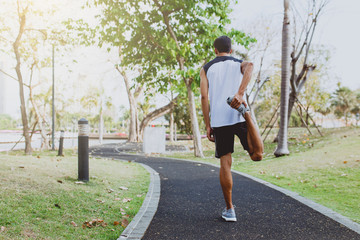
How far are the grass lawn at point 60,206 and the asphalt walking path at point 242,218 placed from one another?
0.48m

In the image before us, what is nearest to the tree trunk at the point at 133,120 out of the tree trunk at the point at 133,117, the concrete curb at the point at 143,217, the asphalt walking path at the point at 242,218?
the tree trunk at the point at 133,117

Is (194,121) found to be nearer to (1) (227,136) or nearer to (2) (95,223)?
(1) (227,136)

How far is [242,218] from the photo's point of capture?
402 cm

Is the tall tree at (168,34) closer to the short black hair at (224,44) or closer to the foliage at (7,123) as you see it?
the short black hair at (224,44)

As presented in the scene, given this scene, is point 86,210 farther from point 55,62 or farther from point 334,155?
point 55,62

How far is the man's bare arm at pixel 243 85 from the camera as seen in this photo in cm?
336

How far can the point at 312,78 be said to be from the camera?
107 feet

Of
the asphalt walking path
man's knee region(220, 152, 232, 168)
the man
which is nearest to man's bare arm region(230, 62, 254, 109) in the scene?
the man

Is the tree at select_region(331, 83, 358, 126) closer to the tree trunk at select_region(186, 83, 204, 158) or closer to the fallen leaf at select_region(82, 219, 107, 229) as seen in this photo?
the tree trunk at select_region(186, 83, 204, 158)

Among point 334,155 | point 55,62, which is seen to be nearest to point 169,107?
point 55,62

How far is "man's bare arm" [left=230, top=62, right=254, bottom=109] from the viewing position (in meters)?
3.36

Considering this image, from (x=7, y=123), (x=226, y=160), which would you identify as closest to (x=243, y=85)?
(x=226, y=160)

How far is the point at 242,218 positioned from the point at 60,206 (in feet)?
7.62

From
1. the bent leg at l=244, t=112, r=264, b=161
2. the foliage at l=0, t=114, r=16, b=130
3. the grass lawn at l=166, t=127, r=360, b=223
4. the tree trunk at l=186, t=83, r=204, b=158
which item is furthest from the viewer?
the foliage at l=0, t=114, r=16, b=130
